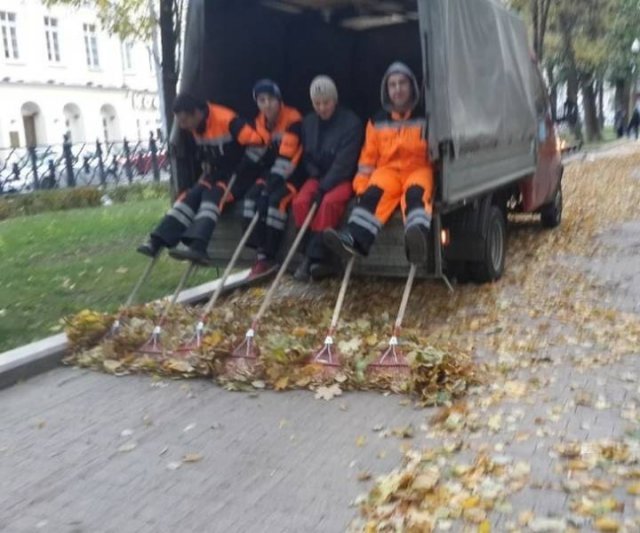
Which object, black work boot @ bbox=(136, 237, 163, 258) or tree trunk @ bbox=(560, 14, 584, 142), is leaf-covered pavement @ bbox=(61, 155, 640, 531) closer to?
black work boot @ bbox=(136, 237, 163, 258)

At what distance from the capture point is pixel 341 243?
6.36 meters

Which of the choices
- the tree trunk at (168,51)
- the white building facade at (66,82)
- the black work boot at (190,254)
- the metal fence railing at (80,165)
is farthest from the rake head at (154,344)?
the white building facade at (66,82)

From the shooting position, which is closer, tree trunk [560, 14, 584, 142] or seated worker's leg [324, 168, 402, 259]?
seated worker's leg [324, 168, 402, 259]

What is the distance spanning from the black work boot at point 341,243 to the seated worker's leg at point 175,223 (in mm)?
1387

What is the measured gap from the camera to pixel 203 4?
25.7 feet

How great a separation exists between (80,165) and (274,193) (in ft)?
53.6

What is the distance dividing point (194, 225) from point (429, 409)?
284cm

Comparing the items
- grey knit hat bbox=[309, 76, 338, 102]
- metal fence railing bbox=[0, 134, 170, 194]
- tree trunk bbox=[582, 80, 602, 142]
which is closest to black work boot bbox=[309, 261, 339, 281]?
grey knit hat bbox=[309, 76, 338, 102]

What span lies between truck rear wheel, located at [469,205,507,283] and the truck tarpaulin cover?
2.40 feet

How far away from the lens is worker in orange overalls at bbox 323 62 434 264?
639 centimetres

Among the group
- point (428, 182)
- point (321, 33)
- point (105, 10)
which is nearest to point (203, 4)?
point (321, 33)

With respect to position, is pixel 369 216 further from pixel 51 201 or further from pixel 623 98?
pixel 623 98

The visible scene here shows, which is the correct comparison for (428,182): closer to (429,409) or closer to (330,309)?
(330,309)

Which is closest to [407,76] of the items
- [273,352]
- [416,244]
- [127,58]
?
[416,244]
